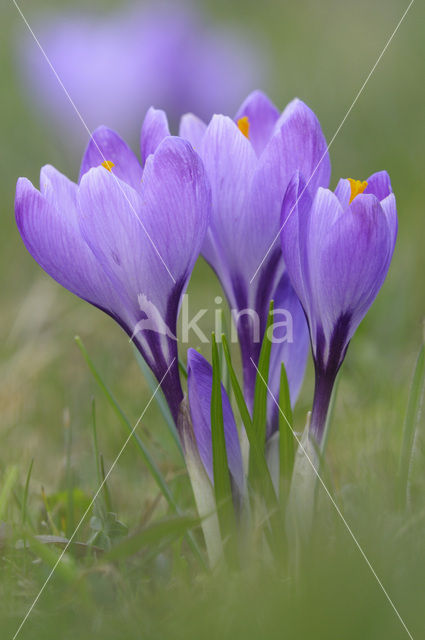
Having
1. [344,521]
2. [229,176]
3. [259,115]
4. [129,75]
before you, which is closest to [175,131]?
[129,75]

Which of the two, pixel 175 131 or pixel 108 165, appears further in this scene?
pixel 175 131

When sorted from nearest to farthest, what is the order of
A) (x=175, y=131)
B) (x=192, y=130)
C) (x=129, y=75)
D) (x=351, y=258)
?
(x=351, y=258) < (x=192, y=130) < (x=129, y=75) < (x=175, y=131)

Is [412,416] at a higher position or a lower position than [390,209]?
lower

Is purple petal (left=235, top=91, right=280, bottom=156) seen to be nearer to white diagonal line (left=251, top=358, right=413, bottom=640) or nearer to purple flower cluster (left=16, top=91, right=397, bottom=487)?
purple flower cluster (left=16, top=91, right=397, bottom=487)

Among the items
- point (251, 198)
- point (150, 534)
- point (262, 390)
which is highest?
point (251, 198)

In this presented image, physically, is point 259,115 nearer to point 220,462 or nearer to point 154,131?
point 154,131

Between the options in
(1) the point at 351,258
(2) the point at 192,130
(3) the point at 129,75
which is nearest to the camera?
(1) the point at 351,258

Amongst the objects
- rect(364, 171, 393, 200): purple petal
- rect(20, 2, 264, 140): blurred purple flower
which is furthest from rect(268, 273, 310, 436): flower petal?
rect(20, 2, 264, 140): blurred purple flower
